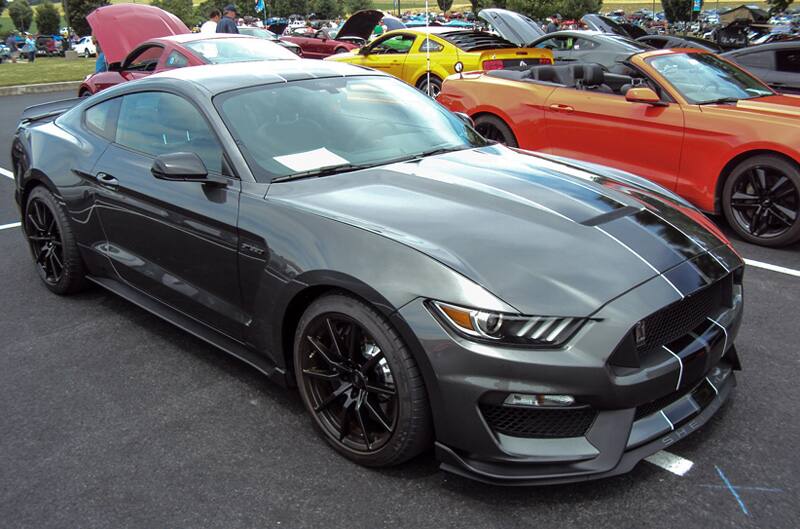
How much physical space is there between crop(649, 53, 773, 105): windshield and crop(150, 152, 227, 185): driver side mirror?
4385 mm

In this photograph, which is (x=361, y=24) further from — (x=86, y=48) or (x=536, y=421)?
(x=86, y=48)

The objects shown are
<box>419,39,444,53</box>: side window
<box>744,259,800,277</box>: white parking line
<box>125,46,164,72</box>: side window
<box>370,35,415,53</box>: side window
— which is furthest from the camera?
<box>370,35,415,53</box>: side window

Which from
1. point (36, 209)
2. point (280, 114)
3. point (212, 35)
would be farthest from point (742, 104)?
point (212, 35)

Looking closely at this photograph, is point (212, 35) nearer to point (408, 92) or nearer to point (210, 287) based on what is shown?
point (408, 92)

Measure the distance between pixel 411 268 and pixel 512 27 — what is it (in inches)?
396

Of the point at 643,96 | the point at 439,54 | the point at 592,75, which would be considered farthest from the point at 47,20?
the point at 643,96

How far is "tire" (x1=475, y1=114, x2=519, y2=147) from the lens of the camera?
23.5 feet

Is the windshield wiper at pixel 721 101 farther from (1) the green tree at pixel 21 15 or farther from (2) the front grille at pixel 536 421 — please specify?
(1) the green tree at pixel 21 15

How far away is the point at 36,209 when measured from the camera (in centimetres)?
474

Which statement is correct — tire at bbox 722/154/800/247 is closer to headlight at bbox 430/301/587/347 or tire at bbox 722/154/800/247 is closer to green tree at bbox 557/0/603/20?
headlight at bbox 430/301/587/347

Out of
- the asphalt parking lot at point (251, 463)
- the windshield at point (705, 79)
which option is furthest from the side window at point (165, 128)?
the windshield at point (705, 79)

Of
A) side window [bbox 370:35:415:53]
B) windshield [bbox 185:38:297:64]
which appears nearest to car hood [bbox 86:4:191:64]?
windshield [bbox 185:38:297:64]

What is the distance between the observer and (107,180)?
158 inches

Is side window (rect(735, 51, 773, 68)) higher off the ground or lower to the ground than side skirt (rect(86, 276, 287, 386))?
higher
